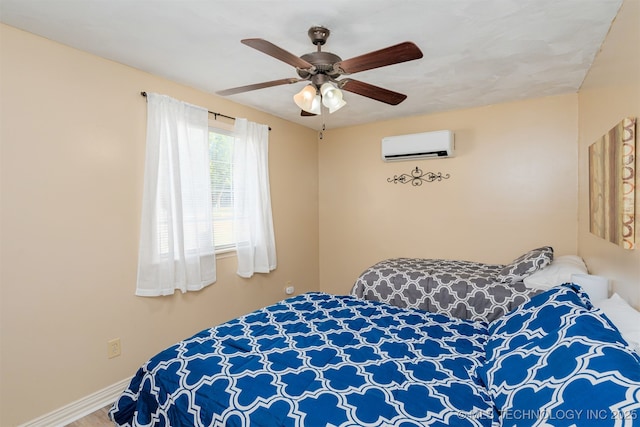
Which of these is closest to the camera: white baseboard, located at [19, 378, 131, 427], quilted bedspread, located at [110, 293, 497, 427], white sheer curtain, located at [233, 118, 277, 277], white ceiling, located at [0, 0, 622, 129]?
quilted bedspread, located at [110, 293, 497, 427]

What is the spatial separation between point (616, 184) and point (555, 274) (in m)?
1.03

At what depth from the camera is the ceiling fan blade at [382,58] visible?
1529 mm

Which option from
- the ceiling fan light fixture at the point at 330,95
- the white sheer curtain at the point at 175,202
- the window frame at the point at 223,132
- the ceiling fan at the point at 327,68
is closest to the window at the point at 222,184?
the window frame at the point at 223,132

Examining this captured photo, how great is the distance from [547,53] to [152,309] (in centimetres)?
358

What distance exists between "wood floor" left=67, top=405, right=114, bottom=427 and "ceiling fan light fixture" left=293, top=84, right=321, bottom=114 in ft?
7.88

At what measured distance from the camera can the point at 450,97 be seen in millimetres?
3301

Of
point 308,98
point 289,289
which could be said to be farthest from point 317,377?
point 289,289

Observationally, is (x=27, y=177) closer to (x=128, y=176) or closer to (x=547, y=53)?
(x=128, y=176)

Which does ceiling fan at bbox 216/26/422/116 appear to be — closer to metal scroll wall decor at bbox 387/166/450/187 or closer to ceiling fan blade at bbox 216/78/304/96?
ceiling fan blade at bbox 216/78/304/96

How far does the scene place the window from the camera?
3215 millimetres

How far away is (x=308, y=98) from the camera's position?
191cm

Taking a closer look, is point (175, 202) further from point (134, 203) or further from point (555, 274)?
point (555, 274)

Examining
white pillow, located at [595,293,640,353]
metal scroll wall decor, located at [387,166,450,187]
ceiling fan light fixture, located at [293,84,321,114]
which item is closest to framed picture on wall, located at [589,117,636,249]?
white pillow, located at [595,293,640,353]

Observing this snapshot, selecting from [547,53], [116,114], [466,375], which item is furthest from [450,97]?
[116,114]
